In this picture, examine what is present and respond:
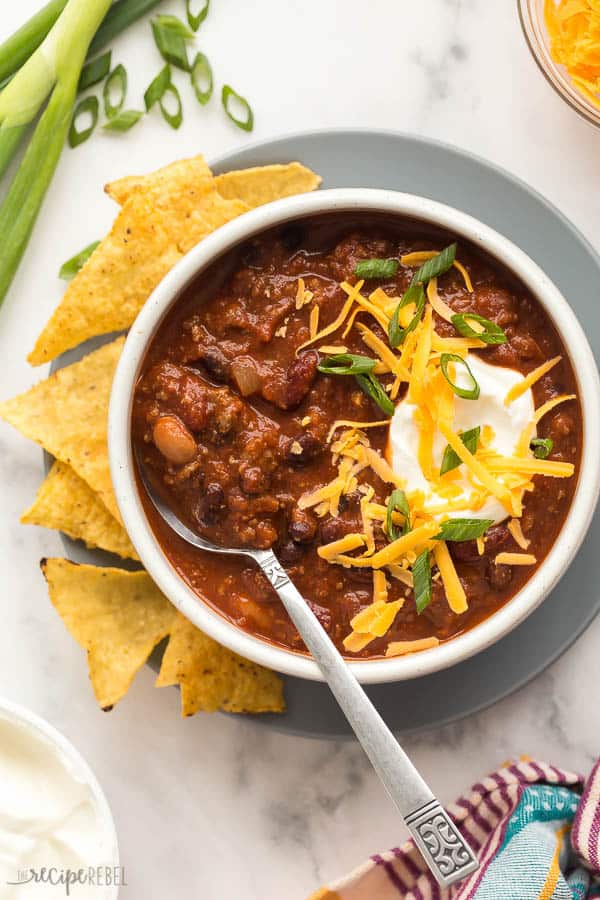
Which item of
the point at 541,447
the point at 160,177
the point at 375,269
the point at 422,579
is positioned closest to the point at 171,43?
the point at 160,177

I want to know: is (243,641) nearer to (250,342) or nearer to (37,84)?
(250,342)

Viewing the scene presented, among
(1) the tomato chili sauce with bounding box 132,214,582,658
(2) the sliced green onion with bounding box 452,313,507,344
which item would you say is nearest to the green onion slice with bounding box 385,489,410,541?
(1) the tomato chili sauce with bounding box 132,214,582,658

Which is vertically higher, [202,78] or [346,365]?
[202,78]

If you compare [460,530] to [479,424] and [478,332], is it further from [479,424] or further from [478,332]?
[478,332]

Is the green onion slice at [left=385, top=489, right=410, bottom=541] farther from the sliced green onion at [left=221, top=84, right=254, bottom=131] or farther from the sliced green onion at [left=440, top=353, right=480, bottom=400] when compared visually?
the sliced green onion at [left=221, top=84, right=254, bottom=131]

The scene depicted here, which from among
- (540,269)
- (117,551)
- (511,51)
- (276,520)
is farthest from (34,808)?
(511,51)

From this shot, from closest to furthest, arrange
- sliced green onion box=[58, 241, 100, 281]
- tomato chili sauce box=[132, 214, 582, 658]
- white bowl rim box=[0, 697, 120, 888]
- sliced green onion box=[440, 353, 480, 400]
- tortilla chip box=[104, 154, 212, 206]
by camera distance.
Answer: sliced green onion box=[440, 353, 480, 400]
tomato chili sauce box=[132, 214, 582, 658]
tortilla chip box=[104, 154, 212, 206]
white bowl rim box=[0, 697, 120, 888]
sliced green onion box=[58, 241, 100, 281]
